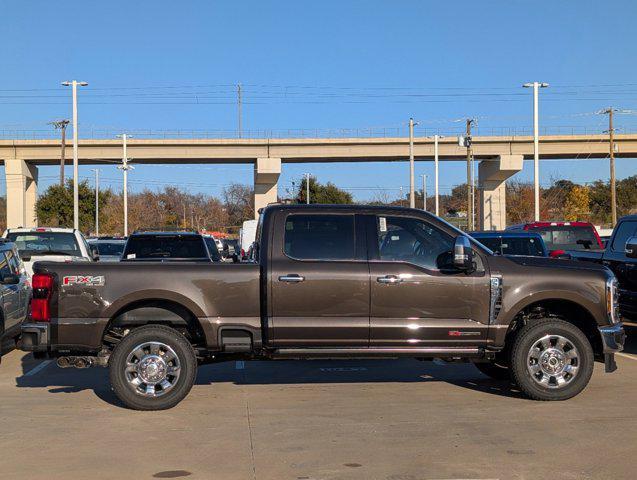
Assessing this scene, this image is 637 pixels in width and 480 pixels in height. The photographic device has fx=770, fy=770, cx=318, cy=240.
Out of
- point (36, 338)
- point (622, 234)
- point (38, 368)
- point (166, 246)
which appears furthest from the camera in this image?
point (166, 246)

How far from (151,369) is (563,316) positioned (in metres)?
4.66

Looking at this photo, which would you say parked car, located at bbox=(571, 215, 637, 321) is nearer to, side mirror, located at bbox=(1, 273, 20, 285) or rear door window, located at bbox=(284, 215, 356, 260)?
rear door window, located at bbox=(284, 215, 356, 260)

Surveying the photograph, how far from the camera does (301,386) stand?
378 inches

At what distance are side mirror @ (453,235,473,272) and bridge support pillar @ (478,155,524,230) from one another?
52.4 meters

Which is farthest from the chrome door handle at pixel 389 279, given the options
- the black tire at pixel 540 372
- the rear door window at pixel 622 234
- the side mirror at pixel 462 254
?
the rear door window at pixel 622 234

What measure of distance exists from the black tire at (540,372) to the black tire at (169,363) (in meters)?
3.52

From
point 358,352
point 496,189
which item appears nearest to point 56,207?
point 496,189

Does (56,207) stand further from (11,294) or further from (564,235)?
(11,294)

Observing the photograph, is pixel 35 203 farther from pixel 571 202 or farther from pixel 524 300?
pixel 524 300

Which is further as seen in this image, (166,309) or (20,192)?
(20,192)

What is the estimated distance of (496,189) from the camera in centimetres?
6109

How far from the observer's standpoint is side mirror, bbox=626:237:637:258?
11570mm

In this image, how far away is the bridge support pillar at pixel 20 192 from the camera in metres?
57.2

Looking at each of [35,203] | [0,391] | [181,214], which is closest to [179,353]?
[0,391]
